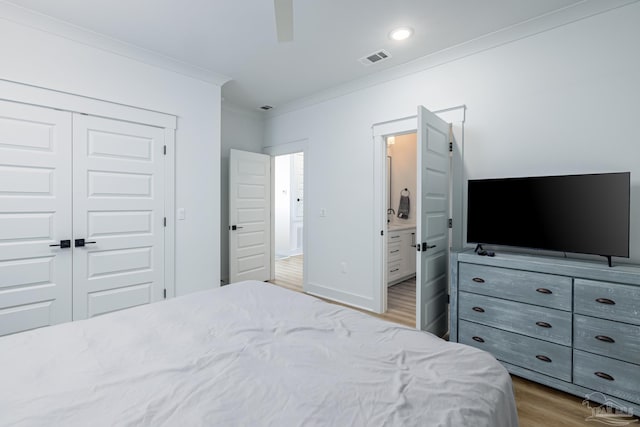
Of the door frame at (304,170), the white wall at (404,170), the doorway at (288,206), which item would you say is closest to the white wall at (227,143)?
the door frame at (304,170)

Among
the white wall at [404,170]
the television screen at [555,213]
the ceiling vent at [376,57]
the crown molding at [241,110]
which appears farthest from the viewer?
the white wall at [404,170]

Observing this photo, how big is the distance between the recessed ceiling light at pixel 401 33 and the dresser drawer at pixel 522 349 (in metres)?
2.51

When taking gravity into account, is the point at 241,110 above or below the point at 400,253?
above

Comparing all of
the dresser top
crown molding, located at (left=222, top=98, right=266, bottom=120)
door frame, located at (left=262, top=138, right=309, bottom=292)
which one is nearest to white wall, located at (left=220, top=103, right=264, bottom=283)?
crown molding, located at (left=222, top=98, right=266, bottom=120)

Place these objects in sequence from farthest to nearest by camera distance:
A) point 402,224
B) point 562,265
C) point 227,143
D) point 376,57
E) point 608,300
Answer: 1. point 402,224
2. point 227,143
3. point 376,57
4. point 562,265
5. point 608,300

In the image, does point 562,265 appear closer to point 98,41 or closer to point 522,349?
point 522,349

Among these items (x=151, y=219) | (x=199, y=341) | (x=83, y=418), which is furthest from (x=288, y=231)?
(x=83, y=418)

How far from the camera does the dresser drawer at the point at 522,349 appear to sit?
6.48 feet

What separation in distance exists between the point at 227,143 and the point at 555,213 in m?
4.05

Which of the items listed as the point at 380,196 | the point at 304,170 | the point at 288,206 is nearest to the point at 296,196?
the point at 288,206

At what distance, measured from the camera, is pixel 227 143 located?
4477 millimetres

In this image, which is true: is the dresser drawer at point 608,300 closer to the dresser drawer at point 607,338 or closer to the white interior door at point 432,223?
the dresser drawer at point 607,338

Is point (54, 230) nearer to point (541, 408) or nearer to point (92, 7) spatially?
point (92, 7)

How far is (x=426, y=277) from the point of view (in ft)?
8.38
